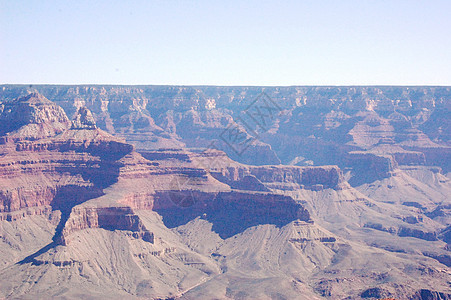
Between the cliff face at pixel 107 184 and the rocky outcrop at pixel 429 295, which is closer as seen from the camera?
the rocky outcrop at pixel 429 295

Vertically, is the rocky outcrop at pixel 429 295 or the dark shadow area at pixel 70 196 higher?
the dark shadow area at pixel 70 196

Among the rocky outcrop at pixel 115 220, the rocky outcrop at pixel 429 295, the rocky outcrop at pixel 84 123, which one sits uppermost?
the rocky outcrop at pixel 84 123

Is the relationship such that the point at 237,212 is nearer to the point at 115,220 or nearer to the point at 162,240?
the point at 162,240

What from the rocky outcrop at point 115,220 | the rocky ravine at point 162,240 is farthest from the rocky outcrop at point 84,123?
the rocky outcrop at point 115,220

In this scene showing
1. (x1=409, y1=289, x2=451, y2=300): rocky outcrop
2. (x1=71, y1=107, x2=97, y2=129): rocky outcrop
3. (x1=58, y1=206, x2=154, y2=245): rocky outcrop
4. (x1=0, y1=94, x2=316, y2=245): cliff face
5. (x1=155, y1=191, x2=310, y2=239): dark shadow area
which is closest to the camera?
(x1=409, y1=289, x2=451, y2=300): rocky outcrop

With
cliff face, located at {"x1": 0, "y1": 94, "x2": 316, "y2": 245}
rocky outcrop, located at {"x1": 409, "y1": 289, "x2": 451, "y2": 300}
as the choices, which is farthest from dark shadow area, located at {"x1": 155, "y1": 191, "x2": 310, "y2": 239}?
rocky outcrop, located at {"x1": 409, "y1": 289, "x2": 451, "y2": 300}

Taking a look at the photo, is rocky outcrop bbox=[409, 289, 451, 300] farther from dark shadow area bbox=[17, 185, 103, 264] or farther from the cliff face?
dark shadow area bbox=[17, 185, 103, 264]

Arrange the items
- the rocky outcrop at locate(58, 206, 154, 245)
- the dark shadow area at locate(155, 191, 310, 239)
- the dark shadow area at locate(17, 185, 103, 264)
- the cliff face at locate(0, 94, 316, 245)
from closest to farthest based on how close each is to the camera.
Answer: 1. the rocky outcrop at locate(58, 206, 154, 245)
2. the cliff face at locate(0, 94, 316, 245)
3. the dark shadow area at locate(155, 191, 310, 239)
4. the dark shadow area at locate(17, 185, 103, 264)

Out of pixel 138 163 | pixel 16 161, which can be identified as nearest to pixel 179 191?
pixel 138 163

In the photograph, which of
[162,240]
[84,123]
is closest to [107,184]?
[162,240]

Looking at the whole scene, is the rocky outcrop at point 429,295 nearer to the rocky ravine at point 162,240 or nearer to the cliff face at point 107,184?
the rocky ravine at point 162,240
